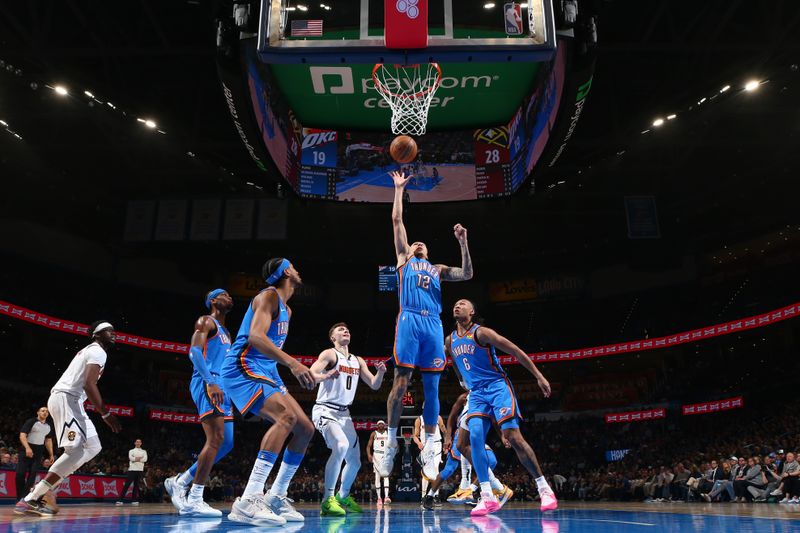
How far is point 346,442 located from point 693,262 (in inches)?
966

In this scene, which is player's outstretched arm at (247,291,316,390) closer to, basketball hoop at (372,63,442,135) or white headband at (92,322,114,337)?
white headband at (92,322,114,337)

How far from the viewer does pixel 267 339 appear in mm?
4543

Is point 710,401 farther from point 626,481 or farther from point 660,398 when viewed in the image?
point 626,481

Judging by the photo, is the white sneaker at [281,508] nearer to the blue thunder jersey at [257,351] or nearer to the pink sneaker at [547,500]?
the blue thunder jersey at [257,351]

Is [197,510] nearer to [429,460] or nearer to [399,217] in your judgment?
[429,460]

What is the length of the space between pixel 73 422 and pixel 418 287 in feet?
12.2

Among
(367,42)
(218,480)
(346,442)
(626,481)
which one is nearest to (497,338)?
(346,442)

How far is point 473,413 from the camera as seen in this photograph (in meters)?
6.63

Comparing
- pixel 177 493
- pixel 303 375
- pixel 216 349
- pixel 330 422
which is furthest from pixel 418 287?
pixel 177 493

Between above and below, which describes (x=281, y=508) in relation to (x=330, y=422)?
below

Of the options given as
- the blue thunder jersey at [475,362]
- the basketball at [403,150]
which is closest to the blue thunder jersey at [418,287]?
the blue thunder jersey at [475,362]

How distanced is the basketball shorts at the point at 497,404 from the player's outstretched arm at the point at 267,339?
257cm

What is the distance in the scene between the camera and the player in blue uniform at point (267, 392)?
4523 mm

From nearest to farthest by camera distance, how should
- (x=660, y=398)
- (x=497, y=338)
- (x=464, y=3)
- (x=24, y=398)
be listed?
1. (x=497, y=338)
2. (x=464, y=3)
3. (x=24, y=398)
4. (x=660, y=398)
